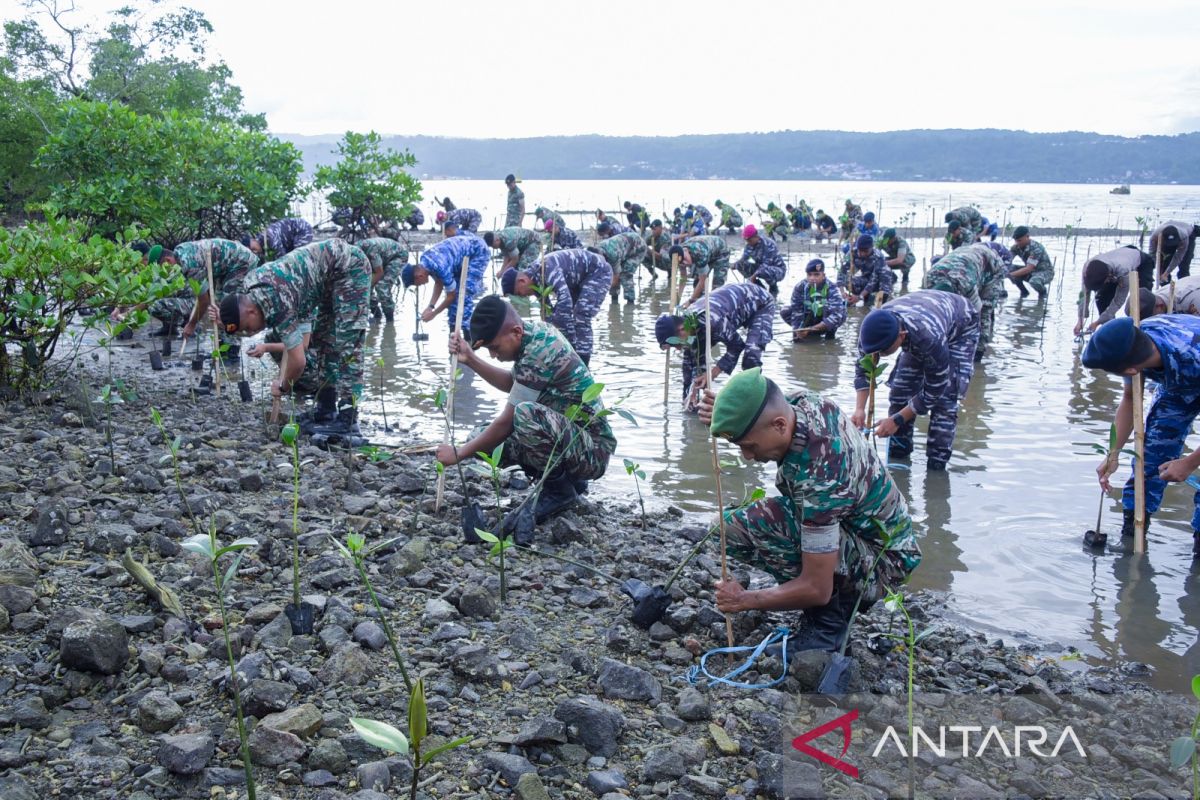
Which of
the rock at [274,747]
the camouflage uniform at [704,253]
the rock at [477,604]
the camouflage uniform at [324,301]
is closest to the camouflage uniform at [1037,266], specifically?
the camouflage uniform at [704,253]

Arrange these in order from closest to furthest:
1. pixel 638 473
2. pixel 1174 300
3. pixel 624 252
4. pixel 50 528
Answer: pixel 50 528, pixel 638 473, pixel 1174 300, pixel 624 252

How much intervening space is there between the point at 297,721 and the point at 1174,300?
5.84 m

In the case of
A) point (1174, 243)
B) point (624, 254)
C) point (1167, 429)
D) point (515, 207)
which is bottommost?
point (1167, 429)

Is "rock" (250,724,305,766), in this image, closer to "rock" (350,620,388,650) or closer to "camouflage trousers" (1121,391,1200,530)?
"rock" (350,620,388,650)

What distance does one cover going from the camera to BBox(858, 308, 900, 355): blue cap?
5840mm

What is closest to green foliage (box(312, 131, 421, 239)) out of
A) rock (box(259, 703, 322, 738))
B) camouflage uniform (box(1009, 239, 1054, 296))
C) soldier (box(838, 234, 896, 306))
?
soldier (box(838, 234, 896, 306))

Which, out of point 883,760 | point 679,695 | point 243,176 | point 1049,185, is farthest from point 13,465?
point 1049,185

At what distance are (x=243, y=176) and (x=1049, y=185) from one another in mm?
127596

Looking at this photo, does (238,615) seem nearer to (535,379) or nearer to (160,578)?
(160,578)

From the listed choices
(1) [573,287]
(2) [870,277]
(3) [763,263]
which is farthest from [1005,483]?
(2) [870,277]

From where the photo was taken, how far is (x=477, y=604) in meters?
3.64

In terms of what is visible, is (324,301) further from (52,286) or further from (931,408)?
(931,408)

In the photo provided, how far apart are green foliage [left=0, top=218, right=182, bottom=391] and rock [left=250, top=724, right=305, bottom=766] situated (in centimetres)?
396

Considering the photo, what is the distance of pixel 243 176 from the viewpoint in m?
11.4
